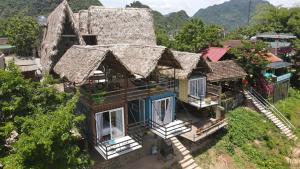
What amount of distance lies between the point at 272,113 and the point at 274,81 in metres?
4.90

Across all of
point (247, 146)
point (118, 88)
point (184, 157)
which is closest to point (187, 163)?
point (184, 157)

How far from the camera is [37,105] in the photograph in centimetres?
1543

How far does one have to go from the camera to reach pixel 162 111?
23.0m

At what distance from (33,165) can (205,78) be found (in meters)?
19.2

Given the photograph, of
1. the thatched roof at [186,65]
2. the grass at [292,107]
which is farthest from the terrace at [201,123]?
the grass at [292,107]

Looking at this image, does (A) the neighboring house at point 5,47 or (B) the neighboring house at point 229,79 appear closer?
(B) the neighboring house at point 229,79

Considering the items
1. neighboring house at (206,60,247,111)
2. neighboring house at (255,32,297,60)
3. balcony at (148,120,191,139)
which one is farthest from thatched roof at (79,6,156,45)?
neighboring house at (255,32,297,60)

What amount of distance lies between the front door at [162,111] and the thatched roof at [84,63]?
185 inches

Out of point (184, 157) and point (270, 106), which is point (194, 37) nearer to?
point (270, 106)

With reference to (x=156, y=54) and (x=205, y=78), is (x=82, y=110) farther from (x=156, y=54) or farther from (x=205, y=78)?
(x=205, y=78)

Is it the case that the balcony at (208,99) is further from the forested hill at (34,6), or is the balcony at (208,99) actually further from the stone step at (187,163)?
the forested hill at (34,6)

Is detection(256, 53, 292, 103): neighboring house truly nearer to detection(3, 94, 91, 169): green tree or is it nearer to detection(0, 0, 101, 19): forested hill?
detection(3, 94, 91, 169): green tree

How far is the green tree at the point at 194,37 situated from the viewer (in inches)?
1609

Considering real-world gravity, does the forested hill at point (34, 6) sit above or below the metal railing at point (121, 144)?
above
